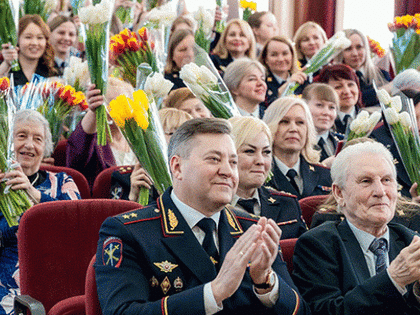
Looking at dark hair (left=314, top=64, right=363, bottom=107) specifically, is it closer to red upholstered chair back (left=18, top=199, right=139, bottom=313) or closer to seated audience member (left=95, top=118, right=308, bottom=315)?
red upholstered chair back (left=18, top=199, right=139, bottom=313)

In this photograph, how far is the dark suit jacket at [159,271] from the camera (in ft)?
6.46

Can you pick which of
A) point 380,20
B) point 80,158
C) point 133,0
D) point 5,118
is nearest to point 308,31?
point 133,0

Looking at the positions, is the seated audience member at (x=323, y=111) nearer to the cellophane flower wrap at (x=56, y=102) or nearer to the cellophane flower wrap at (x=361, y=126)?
the cellophane flower wrap at (x=361, y=126)

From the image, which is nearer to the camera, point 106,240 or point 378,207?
point 106,240

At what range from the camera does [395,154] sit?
13.0 feet

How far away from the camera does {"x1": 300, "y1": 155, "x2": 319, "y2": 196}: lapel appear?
3668 mm

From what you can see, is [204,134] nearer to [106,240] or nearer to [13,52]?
[106,240]

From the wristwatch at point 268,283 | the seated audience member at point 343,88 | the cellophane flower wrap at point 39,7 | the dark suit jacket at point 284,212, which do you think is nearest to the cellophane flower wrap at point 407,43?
the seated audience member at point 343,88

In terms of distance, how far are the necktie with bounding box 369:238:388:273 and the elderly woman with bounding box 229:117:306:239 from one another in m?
0.63

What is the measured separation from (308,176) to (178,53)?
2115mm

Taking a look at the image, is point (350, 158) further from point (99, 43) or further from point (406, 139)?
point (99, 43)

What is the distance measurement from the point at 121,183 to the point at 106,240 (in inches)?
54.7

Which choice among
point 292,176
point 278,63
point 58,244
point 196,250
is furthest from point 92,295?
point 278,63

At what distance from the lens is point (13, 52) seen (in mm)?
4840
